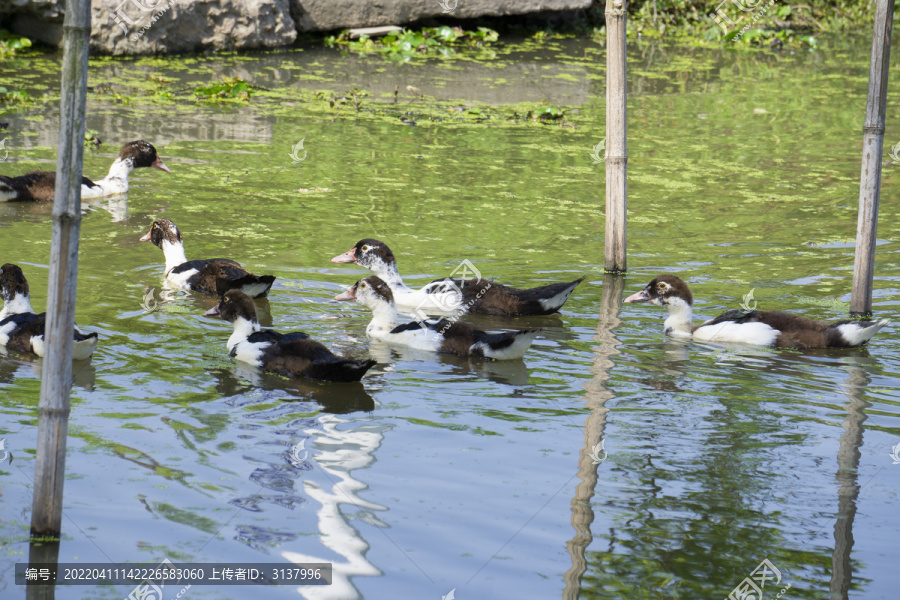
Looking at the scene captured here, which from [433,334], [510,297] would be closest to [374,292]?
[433,334]

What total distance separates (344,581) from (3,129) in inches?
426

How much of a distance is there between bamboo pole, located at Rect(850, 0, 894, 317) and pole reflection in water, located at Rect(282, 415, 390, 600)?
4413mm

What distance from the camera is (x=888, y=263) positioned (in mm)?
9844

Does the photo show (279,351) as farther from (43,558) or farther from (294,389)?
(43,558)

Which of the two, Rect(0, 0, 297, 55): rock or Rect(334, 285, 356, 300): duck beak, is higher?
Rect(0, 0, 297, 55): rock

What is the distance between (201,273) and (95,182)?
11.5ft

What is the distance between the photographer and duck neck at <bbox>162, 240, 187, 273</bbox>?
9.09m

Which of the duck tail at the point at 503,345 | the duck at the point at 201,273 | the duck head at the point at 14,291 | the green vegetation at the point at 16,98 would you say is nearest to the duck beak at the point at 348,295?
the duck at the point at 201,273

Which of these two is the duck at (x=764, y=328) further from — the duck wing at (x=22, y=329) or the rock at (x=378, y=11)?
the rock at (x=378, y=11)

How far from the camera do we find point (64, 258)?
409cm

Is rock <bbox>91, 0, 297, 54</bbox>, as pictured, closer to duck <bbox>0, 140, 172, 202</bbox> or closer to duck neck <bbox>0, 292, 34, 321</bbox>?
duck <bbox>0, 140, 172, 202</bbox>

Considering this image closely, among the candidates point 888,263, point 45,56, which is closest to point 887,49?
point 888,263

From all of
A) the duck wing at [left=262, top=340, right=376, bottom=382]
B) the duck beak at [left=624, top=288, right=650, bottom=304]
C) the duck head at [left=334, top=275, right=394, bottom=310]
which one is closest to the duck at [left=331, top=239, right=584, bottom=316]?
the duck beak at [left=624, top=288, right=650, bottom=304]

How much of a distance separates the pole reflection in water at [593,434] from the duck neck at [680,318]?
19.1 inches
